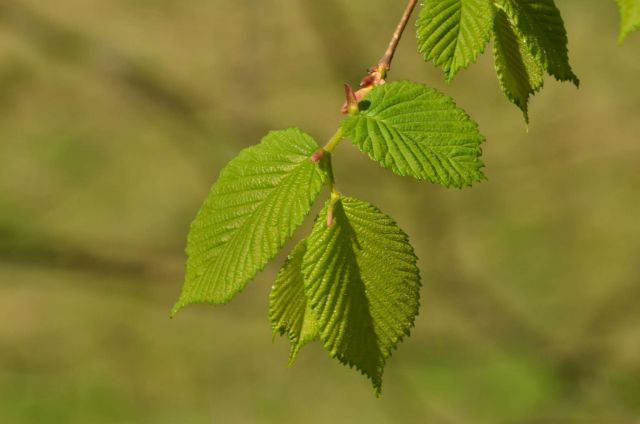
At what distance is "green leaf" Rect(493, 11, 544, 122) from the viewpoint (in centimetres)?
79

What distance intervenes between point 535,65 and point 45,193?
144 inches

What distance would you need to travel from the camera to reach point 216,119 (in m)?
3.89

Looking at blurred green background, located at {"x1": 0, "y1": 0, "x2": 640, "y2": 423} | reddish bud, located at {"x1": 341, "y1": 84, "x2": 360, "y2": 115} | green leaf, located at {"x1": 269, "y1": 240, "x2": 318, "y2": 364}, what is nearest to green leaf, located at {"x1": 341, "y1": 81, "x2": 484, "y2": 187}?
reddish bud, located at {"x1": 341, "y1": 84, "x2": 360, "y2": 115}

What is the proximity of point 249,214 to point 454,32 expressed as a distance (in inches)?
9.8

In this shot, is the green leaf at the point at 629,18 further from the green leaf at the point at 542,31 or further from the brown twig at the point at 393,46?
the brown twig at the point at 393,46

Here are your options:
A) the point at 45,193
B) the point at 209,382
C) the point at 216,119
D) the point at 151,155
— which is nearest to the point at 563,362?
the point at 209,382

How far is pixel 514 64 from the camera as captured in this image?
0.81 metres

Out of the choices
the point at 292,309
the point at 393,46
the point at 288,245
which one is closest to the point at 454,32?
the point at 393,46

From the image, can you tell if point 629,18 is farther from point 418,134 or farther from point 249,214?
point 249,214

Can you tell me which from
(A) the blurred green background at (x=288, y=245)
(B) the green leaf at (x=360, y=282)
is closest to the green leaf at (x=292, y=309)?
(B) the green leaf at (x=360, y=282)

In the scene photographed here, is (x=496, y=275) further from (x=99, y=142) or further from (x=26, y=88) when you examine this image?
(x=26, y=88)

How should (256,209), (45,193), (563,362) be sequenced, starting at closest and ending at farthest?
1. (256,209)
2. (563,362)
3. (45,193)

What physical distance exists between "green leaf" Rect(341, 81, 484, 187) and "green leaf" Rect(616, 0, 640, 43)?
0.14 m

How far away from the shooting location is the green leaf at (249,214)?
2.45ft
